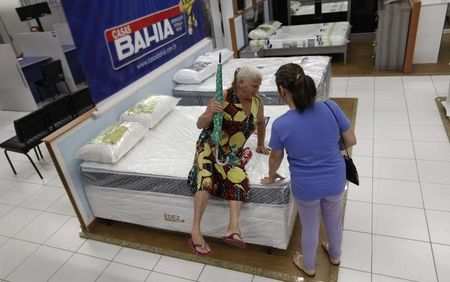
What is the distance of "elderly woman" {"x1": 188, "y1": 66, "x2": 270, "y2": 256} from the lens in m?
2.17

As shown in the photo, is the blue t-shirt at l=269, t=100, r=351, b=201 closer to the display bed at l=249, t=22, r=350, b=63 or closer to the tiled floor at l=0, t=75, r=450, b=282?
the tiled floor at l=0, t=75, r=450, b=282

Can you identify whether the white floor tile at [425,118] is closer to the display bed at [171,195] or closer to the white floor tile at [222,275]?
the display bed at [171,195]

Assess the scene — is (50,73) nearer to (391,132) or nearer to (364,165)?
(364,165)

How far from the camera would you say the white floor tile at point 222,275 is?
233 cm

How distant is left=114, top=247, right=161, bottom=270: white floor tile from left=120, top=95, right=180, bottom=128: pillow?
1140mm

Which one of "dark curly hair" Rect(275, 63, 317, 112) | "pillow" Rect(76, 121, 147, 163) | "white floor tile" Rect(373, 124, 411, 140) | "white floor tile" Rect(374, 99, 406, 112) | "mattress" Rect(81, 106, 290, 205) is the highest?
"dark curly hair" Rect(275, 63, 317, 112)

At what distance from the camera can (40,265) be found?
2.71 metres

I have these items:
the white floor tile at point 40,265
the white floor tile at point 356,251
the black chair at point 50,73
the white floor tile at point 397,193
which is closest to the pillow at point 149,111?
the white floor tile at point 40,265

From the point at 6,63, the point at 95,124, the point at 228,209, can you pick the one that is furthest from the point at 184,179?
the point at 6,63

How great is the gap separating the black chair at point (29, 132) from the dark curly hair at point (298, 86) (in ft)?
10.6

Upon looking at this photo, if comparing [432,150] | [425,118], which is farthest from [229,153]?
[425,118]

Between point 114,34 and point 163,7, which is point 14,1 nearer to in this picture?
point 163,7

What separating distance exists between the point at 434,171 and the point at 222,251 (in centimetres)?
214

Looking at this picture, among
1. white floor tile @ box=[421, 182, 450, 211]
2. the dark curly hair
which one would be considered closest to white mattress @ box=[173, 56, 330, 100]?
white floor tile @ box=[421, 182, 450, 211]
